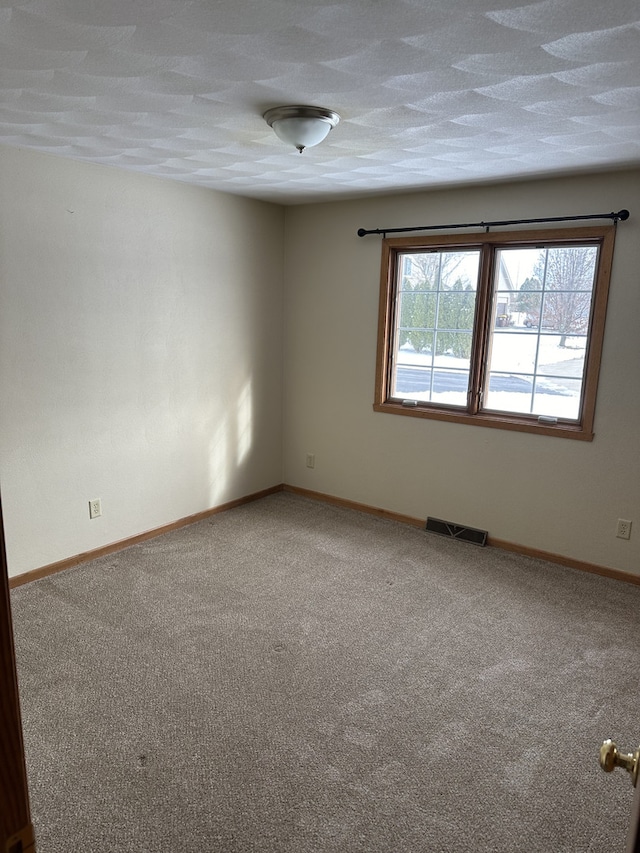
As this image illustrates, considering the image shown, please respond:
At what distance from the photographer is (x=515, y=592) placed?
3357mm

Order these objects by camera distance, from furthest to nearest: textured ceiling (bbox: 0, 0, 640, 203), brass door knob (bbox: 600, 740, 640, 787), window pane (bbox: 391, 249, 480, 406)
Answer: window pane (bbox: 391, 249, 480, 406)
textured ceiling (bbox: 0, 0, 640, 203)
brass door knob (bbox: 600, 740, 640, 787)

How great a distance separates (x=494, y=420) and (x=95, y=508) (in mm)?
2559

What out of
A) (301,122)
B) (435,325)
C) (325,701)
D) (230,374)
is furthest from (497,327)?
(325,701)

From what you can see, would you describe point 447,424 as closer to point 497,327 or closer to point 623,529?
point 497,327

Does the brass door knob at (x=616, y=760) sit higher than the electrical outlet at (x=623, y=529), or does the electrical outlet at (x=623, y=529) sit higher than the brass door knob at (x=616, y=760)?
the brass door knob at (x=616, y=760)

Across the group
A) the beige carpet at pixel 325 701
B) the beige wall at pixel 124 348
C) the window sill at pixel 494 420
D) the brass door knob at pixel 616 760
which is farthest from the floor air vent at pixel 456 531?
the brass door knob at pixel 616 760

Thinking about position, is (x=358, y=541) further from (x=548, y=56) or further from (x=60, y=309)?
(x=548, y=56)

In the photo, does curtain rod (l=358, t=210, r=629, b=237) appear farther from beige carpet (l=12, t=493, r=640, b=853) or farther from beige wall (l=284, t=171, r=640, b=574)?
beige carpet (l=12, t=493, r=640, b=853)

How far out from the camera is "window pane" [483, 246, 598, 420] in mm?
3547

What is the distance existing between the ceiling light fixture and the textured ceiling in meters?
0.06

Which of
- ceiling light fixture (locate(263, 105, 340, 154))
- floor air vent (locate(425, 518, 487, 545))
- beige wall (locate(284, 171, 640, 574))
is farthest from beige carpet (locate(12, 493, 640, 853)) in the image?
ceiling light fixture (locate(263, 105, 340, 154))

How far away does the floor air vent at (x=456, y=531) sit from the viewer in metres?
4.02

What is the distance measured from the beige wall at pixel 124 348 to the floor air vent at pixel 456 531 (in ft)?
4.80

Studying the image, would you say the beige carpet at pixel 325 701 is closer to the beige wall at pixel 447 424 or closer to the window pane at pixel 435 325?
the beige wall at pixel 447 424
